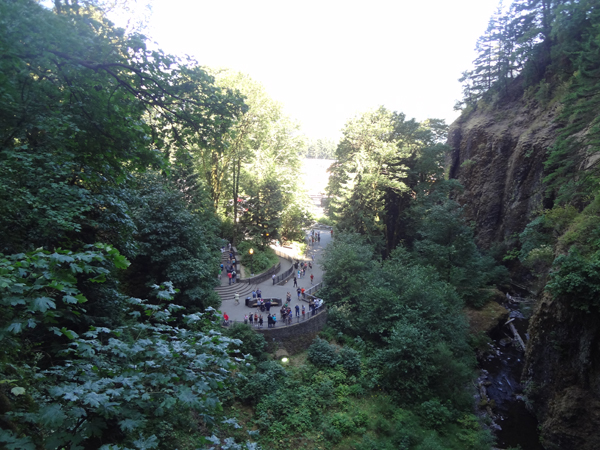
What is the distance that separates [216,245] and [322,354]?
943 centimetres

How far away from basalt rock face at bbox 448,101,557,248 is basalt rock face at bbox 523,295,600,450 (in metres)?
13.3

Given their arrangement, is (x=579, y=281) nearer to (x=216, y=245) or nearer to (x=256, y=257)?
(x=216, y=245)

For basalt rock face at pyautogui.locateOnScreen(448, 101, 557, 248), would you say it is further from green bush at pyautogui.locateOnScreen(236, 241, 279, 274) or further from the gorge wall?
green bush at pyautogui.locateOnScreen(236, 241, 279, 274)

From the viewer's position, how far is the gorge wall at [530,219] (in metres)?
12.2

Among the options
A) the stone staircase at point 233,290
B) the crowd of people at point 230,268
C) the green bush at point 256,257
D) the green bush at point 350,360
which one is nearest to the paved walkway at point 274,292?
the stone staircase at point 233,290

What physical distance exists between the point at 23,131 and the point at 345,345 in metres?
17.0

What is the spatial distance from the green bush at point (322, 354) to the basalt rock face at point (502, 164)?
1909 cm

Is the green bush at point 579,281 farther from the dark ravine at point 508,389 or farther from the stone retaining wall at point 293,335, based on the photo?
the stone retaining wall at point 293,335

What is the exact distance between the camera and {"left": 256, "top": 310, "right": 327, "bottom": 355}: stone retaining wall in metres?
17.1

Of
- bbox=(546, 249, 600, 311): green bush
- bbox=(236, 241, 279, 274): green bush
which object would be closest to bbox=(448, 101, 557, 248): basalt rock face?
bbox=(546, 249, 600, 311): green bush

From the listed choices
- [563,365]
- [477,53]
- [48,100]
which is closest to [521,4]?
[477,53]

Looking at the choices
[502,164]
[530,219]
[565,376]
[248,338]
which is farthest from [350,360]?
[502,164]

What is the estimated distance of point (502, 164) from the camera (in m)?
30.6

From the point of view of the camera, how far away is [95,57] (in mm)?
4801
